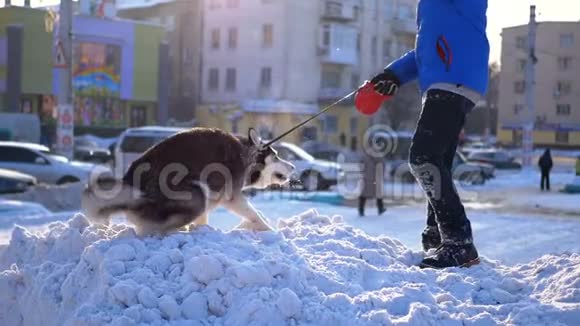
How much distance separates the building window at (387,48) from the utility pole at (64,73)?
135 ft

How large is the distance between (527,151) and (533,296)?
37.1m

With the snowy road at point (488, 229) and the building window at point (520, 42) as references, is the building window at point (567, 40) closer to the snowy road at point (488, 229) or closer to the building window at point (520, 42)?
the building window at point (520, 42)

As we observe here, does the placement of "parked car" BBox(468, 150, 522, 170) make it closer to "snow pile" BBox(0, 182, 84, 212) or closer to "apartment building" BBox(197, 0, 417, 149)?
"apartment building" BBox(197, 0, 417, 149)

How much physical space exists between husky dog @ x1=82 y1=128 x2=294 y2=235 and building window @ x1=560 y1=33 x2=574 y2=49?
4385 centimetres

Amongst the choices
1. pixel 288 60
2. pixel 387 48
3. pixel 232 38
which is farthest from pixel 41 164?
pixel 387 48

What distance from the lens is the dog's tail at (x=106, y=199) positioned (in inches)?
194

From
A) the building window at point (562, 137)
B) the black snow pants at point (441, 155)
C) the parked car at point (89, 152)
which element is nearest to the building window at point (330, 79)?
the parked car at point (89, 152)

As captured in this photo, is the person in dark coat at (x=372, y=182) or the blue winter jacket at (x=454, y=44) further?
the person in dark coat at (x=372, y=182)

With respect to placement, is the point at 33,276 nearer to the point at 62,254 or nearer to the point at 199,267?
the point at 62,254

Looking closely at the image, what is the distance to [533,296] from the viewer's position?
411 cm

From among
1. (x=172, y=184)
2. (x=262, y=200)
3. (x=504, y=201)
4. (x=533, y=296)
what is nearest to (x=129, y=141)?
(x=262, y=200)

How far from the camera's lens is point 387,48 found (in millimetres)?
58594

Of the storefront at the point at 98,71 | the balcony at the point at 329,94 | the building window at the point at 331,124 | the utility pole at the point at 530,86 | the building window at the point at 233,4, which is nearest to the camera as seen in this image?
the utility pole at the point at 530,86

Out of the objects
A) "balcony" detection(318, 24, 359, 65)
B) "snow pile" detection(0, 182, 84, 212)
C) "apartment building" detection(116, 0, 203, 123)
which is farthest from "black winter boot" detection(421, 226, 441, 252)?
"apartment building" detection(116, 0, 203, 123)
